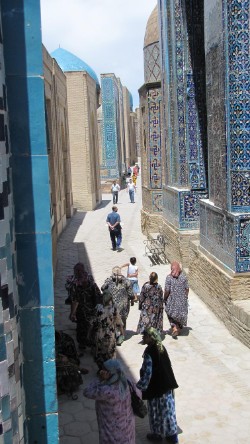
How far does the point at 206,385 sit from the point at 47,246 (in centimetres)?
337

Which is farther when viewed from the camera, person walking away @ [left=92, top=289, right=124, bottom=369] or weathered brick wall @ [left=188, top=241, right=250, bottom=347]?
weathered brick wall @ [left=188, top=241, right=250, bottom=347]

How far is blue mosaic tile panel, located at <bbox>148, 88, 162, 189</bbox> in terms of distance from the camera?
14.2 meters

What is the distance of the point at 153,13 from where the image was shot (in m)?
14.9

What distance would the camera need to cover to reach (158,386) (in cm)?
429

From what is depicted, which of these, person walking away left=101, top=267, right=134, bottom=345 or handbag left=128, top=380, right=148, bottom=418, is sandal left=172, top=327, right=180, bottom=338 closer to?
person walking away left=101, top=267, right=134, bottom=345

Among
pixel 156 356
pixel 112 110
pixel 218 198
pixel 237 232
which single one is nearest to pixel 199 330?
pixel 237 232

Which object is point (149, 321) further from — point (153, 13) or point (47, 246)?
point (153, 13)

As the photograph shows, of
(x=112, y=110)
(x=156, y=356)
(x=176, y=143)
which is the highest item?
(x=112, y=110)

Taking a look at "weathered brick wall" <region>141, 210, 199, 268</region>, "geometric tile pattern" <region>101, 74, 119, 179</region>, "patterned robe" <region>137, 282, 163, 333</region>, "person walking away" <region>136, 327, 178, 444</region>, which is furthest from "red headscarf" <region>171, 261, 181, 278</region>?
"geometric tile pattern" <region>101, 74, 119, 179</region>

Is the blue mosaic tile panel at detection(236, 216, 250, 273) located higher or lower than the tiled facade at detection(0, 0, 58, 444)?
lower

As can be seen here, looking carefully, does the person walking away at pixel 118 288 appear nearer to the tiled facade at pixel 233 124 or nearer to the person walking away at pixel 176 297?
the person walking away at pixel 176 297

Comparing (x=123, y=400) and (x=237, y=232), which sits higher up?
(x=237, y=232)

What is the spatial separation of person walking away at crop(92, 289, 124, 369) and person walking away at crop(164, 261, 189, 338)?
4.06 ft

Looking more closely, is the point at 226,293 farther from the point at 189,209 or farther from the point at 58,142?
the point at 58,142
